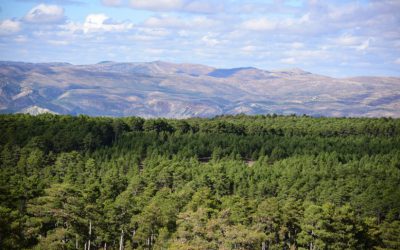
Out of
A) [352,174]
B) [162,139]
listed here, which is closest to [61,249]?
[352,174]

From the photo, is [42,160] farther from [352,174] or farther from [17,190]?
[352,174]

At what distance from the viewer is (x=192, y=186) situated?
91.1 m

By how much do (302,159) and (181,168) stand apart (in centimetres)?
3675

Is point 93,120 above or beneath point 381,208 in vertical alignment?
above

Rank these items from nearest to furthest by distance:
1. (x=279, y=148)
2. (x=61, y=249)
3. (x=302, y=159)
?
(x=61, y=249) → (x=302, y=159) → (x=279, y=148)

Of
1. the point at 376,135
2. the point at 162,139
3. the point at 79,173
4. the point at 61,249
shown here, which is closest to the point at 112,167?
the point at 79,173

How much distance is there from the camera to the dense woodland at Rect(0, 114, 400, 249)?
180 feet

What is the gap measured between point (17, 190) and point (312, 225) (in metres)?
33.4

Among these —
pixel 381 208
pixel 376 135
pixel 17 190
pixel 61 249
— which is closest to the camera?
pixel 61 249

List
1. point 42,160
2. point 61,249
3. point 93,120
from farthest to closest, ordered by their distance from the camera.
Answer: point 93,120
point 42,160
point 61,249

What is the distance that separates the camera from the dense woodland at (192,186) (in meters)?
54.8

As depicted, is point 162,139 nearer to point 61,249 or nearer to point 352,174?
point 352,174

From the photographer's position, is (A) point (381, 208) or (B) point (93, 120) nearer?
(A) point (381, 208)

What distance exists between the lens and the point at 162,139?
14750 cm
